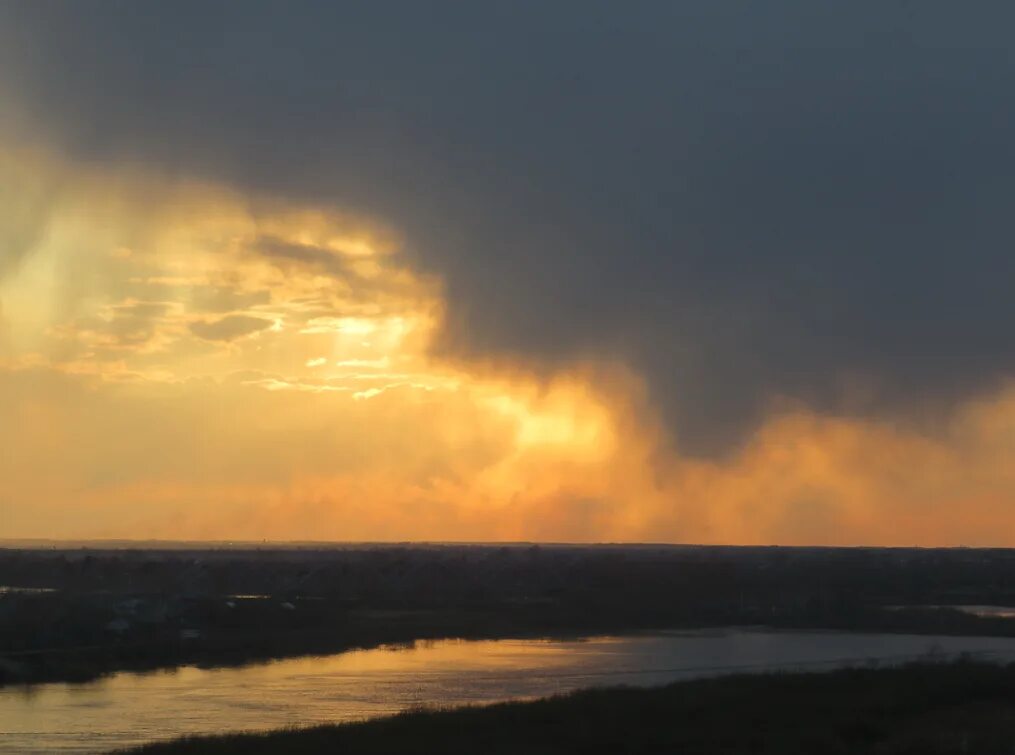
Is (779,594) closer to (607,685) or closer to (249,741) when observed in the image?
(607,685)

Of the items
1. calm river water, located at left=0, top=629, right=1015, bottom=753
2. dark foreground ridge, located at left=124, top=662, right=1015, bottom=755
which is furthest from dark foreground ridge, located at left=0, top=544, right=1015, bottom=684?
dark foreground ridge, located at left=124, top=662, right=1015, bottom=755

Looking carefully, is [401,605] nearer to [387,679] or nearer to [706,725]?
[387,679]

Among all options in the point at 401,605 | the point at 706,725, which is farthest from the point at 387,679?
the point at 401,605

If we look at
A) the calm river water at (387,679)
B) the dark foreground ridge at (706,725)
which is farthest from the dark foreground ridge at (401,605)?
the dark foreground ridge at (706,725)

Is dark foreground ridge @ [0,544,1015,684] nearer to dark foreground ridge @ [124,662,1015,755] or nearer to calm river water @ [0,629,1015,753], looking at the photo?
calm river water @ [0,629,1015,753]

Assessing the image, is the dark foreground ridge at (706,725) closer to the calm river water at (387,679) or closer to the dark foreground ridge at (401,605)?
the calm river water at (387,679)

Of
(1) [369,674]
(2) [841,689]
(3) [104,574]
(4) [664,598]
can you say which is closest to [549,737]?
(2) [841,689]
